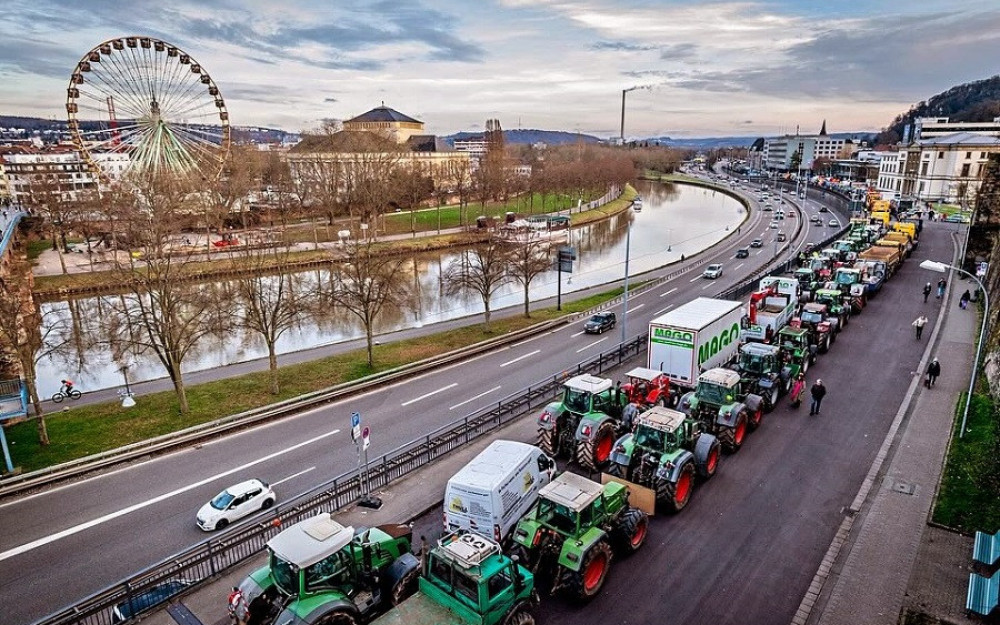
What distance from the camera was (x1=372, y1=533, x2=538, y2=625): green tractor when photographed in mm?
9227

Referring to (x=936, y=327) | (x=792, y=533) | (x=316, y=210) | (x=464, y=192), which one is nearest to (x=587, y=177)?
(x=464, y=192)

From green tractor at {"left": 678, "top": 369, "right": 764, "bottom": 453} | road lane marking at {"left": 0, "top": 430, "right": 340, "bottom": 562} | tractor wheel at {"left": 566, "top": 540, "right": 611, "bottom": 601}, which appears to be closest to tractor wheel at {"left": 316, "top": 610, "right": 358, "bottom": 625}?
tractor wheel at {"left": 566, "top": 540, "right": 611, "bottom": 601}

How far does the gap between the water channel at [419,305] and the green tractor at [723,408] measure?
78.9 ft

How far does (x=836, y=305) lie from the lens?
31266 mm

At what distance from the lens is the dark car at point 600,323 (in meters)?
33.3

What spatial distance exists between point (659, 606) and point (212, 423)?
16.8 m

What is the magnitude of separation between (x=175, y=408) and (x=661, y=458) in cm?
1933

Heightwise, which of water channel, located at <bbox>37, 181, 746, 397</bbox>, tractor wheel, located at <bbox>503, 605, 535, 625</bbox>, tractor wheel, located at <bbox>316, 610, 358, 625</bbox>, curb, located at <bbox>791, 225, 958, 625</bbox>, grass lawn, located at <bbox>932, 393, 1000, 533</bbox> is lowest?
water channel, located at <bbox>37, 181, 746, 397</bbox>

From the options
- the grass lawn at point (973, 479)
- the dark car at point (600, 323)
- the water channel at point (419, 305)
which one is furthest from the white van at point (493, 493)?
the water channel at point (419, 305)

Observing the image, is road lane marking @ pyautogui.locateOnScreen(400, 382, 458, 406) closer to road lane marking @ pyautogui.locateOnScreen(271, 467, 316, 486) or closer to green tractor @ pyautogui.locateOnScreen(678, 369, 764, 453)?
road lane marking @ pyautogui.locateOnScreen(271, 467, 316, 486)

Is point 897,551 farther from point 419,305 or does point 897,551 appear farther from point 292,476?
point 419,305

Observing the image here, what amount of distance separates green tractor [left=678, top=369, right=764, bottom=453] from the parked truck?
7815mm

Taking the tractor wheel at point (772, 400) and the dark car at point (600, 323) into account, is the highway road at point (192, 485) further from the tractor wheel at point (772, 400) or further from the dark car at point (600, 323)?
the dark car at point (600, 323)

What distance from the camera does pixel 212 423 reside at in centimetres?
2097
